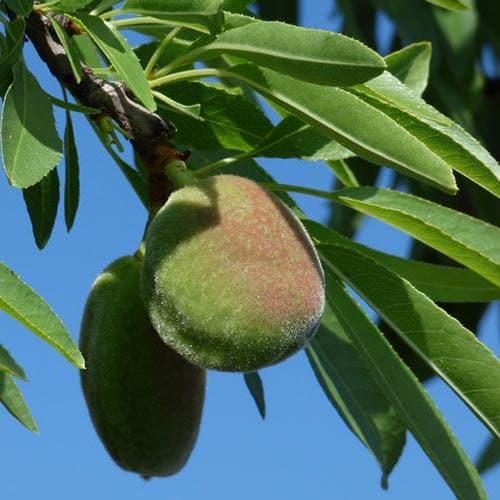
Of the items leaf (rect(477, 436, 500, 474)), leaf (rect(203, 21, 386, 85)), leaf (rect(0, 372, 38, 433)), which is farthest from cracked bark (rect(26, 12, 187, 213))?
leaf (rect(477, 436, 500, 474))

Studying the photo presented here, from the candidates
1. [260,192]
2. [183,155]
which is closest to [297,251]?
[260,192]

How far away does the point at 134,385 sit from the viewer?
117cm

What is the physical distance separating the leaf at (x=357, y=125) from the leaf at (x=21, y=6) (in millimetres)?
193

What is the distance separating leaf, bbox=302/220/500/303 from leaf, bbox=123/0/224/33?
28 cm

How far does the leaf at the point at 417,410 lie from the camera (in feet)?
4.10

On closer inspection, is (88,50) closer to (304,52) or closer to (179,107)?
(179,107)

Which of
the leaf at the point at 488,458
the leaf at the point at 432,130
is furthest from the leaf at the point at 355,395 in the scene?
the leaf at the point at 488,458

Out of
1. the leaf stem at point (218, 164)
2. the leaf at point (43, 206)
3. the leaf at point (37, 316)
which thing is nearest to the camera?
the leaf at point (37, 316)

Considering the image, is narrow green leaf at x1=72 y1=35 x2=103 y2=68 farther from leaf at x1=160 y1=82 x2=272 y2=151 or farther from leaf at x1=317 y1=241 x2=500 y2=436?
leaf at x1=317 y1=241 x2=500 y2=436

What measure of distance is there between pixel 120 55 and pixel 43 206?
0.92ft

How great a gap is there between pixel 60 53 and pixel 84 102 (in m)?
0.06

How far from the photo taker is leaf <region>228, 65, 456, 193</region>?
1.04m

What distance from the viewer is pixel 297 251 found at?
43.1 inches

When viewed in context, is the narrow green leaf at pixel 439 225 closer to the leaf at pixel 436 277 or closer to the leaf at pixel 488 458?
the leaf at pixel 436 277
